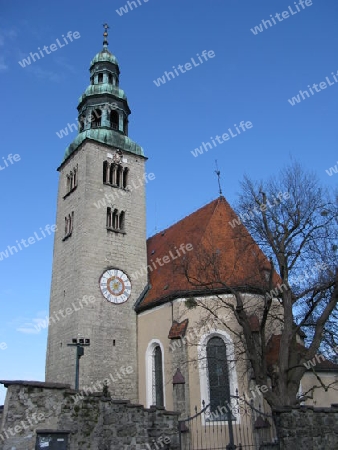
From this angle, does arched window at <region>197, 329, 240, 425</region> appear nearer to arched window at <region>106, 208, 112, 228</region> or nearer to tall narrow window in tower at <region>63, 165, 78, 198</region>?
arched window at <region>106, 208, 112, 228</region>

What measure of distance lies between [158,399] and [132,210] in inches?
417

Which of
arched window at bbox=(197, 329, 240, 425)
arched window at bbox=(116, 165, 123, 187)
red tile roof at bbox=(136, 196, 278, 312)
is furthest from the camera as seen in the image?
arched window at bbox=(116, 165, 123, 187)

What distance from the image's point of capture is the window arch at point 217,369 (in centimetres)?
1781

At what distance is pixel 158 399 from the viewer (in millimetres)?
19906

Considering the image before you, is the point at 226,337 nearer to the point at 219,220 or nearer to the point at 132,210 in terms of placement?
the point at 219,220

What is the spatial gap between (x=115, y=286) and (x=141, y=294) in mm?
1610

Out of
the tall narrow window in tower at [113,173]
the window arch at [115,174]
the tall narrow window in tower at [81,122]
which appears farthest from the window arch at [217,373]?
the tall narrow window in tower at [81,122]

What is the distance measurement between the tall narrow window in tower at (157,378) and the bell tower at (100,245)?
4.07ft

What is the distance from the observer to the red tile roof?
19.0 m

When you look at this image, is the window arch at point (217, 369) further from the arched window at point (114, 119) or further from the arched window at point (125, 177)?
the arched window at point (114, 119)

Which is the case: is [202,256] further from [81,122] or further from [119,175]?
[81,122]

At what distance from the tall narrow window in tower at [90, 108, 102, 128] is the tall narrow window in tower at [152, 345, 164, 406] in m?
14.1

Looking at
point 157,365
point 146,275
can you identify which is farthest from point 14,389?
point 146,275

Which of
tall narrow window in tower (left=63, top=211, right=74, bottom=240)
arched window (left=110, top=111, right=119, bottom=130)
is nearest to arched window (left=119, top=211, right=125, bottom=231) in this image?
tall narrow window in tower (left=63, top=211, right=74, bottom=240)
